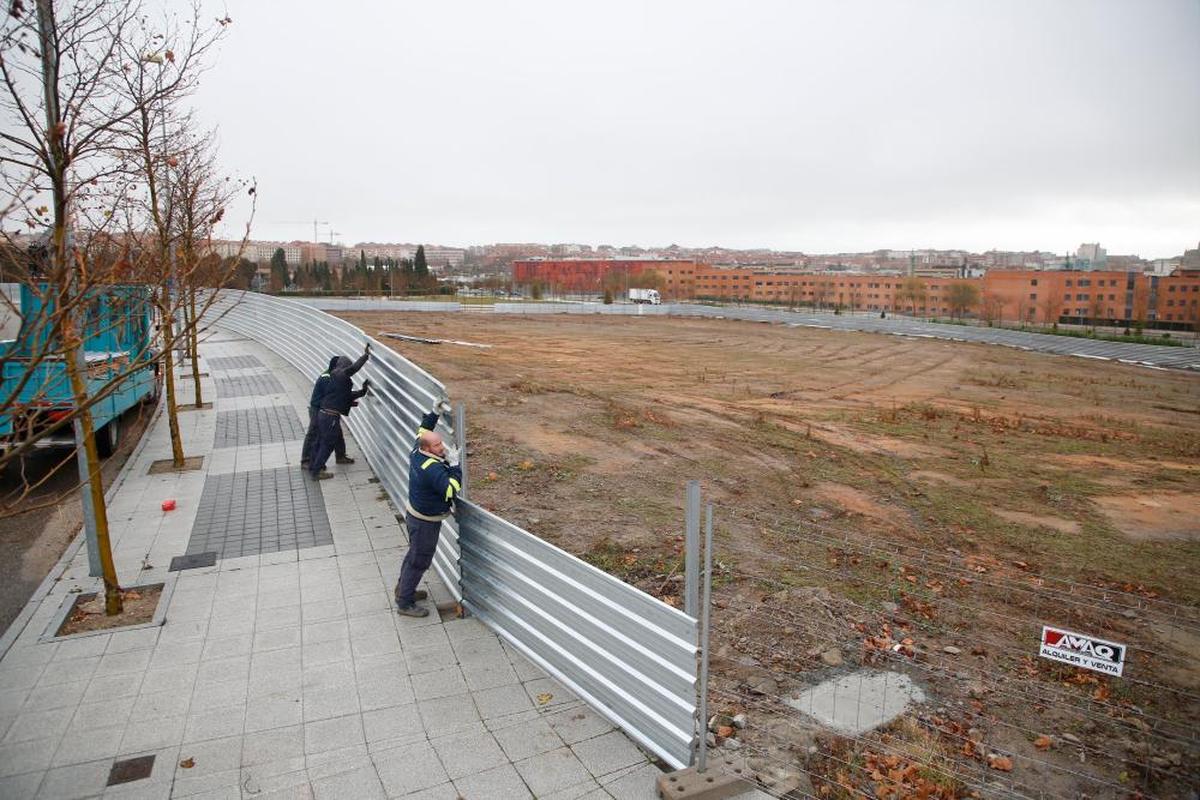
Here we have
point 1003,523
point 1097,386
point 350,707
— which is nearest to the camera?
point 350,707

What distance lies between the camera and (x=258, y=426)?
526 inches

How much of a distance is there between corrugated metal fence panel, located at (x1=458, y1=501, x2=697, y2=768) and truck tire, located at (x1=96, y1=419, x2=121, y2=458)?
308 inches

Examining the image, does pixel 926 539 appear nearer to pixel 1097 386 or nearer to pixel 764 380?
pixel 764 380

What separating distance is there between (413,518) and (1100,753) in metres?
5.29

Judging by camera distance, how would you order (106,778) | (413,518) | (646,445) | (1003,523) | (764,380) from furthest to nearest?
(764,380)
(646,445)
(1003,523)
(413,518)
(106,778)

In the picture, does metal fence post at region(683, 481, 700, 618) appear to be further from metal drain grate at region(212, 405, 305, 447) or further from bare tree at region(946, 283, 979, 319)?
bare tree at region(946, 283, 979, 319)

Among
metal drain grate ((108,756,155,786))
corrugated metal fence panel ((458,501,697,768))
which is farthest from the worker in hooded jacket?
metal drain grate ((108,756,155,786))

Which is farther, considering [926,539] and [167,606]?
[926,539]

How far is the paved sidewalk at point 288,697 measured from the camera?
4238 mm

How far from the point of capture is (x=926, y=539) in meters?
9.39

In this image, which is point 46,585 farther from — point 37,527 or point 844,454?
point 844,454

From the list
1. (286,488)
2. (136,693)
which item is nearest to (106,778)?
(136,693)

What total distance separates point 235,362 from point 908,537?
19305mm

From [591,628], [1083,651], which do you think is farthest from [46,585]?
[1083,651]
